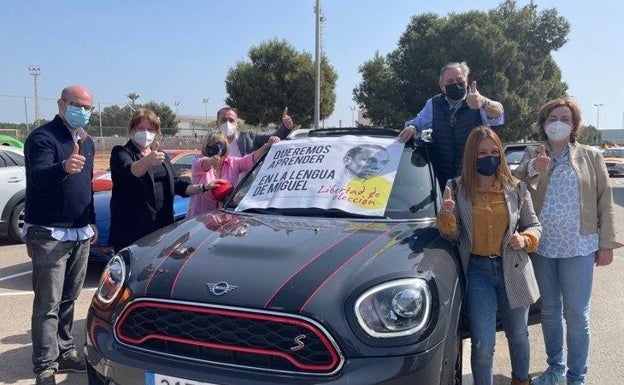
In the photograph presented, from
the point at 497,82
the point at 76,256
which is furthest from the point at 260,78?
the point at 76,256

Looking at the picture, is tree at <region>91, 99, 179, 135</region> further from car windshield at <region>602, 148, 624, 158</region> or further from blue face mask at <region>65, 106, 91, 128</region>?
blue face mask at <region>65, 106, 91, 128</region>

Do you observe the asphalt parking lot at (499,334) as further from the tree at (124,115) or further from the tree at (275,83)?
the tree at (124,115)

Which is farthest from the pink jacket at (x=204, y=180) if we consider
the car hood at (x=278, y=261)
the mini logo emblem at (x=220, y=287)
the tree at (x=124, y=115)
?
the tree at (x=124, y=115)

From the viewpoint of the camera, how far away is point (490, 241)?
9.70 feet

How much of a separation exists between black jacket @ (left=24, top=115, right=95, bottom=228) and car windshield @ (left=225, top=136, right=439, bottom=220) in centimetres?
97

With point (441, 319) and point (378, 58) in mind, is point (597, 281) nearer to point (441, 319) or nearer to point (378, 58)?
point (441, 319)

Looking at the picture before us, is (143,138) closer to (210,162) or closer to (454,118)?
(210,162)

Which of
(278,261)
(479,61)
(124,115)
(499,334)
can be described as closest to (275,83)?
(479,61)

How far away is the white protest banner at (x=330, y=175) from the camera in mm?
3338

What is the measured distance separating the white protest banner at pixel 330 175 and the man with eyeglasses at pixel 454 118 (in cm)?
29

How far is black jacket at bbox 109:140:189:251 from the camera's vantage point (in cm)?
→ 378

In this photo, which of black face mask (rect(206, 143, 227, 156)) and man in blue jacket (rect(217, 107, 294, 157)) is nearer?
black face mask (rect(206, 143, 227, 156))

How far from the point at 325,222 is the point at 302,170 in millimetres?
687

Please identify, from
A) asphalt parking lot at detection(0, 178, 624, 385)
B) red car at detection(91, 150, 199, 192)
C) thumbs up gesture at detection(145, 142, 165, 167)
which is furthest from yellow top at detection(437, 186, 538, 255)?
red car at detection(91, 150, 199, 192)
